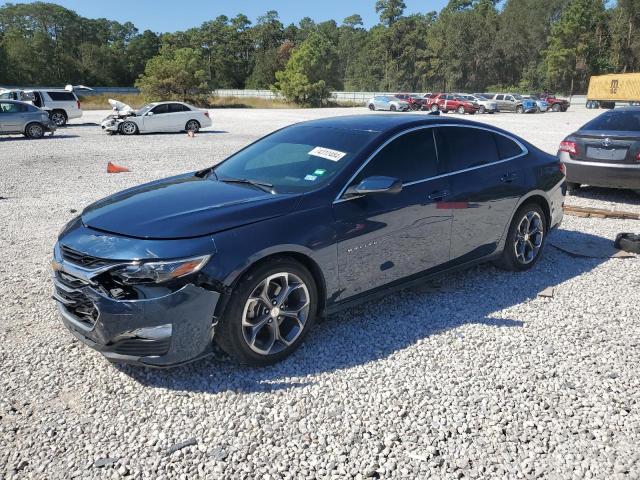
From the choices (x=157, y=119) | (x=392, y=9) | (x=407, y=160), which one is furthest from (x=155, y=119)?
(x=392, y=9)

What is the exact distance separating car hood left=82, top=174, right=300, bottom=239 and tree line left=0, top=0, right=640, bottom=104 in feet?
185

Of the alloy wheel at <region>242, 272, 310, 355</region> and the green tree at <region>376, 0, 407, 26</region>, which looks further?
the green tree at <region>376, 0, 407, 26</region>

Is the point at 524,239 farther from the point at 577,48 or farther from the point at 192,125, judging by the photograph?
the point at 577,48

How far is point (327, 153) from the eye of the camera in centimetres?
420

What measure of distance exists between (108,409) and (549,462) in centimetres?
249

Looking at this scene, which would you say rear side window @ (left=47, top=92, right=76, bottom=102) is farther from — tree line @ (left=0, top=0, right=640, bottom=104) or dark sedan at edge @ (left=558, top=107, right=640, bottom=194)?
tree line @ (left=0, top=0, right=640, bottom=104)

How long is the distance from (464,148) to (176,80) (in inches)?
2219

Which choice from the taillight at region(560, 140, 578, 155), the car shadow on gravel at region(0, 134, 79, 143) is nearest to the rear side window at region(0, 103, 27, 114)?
the car shadow on gravel at region(0, 134, 79, 143)

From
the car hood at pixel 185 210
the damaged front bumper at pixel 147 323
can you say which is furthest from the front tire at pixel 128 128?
the damaged front bumper at pixel 147 323

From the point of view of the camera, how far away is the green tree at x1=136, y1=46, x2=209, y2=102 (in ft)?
184

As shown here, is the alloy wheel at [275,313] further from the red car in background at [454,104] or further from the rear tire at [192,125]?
the red car in background at [454,104]

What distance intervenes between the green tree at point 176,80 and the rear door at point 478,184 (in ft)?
183

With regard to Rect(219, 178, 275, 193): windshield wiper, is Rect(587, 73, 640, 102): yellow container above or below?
above

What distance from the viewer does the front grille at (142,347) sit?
3.18 m
